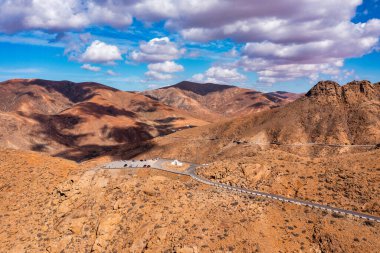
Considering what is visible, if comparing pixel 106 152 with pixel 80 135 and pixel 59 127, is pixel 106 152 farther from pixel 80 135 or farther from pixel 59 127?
pixel 59 127

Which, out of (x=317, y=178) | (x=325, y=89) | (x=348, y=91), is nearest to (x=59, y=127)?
(x=325, y=89)

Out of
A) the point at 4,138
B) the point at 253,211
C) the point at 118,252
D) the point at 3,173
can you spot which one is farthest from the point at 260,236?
the point at 4,138

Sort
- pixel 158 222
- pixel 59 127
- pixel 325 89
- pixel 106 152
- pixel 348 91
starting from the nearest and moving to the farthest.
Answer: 1. pixel 158 222
2. pixel 348 91
3. pixel 325 89
4. pixel 106 152
5. pixel 59 127

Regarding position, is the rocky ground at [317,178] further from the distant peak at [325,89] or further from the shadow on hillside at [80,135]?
the shadow on hillside at [80,135]

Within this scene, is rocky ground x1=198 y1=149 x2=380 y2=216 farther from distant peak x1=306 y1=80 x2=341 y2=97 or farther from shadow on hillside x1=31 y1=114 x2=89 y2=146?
shadow on hillside x1=31 y1=114 x2=89 y2=146

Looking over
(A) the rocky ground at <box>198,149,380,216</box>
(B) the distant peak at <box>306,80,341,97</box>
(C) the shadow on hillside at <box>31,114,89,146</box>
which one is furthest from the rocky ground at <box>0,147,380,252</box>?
(C) the shadow on hillside at <box>31,114,89,146</box>

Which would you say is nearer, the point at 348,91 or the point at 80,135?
the point at 348,91

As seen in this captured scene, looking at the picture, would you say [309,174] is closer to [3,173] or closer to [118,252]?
[118,252]

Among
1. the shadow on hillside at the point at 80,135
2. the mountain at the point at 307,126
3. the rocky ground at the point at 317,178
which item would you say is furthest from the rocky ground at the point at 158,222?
the shadow on hillside at the point at 80,135
